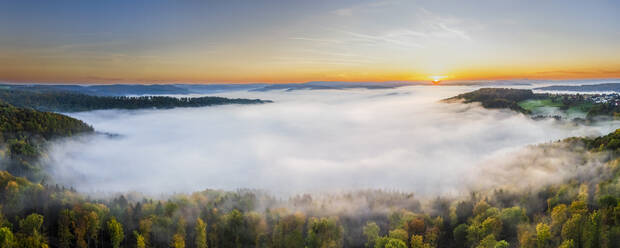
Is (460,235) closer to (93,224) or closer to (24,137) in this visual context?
(93,224)

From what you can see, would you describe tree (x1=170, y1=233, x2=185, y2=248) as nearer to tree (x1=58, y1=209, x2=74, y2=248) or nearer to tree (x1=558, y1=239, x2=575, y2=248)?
tree (x1=58, y1=209, x2=74, y2=248)

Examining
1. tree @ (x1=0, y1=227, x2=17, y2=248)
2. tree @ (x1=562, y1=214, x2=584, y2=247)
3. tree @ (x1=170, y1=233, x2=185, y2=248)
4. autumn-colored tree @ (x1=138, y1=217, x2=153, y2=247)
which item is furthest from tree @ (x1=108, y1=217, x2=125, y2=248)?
tree @ (x1=562, y1=214, x2=584, y2=247)

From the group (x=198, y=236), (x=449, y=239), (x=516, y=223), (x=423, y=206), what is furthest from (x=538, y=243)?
(x=198, y=236)

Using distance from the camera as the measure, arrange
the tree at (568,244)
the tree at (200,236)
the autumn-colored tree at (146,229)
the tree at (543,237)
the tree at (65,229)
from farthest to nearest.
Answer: the tree at (200,236) < the autumn-colored tree at (146,229) < the tree at (65,229) < the tree at (543,237) < the tree at (568,244)

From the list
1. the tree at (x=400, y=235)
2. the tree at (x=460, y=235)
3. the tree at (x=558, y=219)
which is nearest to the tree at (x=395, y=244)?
the tree at (x=400, y=235)

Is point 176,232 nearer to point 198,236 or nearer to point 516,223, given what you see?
point 198,236

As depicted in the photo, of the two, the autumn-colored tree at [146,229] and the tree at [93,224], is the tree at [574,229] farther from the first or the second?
the tree at [93,224]

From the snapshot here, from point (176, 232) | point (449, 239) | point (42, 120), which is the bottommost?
point (449, 239)

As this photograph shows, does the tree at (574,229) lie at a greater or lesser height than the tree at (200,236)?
greater
